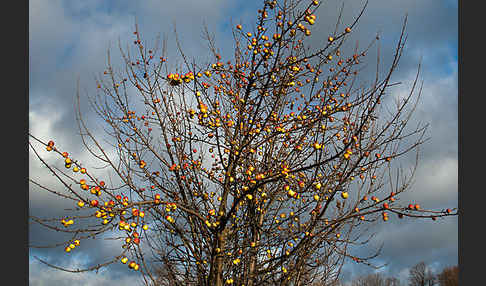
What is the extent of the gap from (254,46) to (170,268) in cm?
334

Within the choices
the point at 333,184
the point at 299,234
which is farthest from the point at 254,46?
the point at 299,234

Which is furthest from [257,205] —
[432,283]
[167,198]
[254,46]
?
[432,283]

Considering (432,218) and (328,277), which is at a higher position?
(432,218)

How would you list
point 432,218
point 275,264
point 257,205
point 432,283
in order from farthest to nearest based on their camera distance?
point 432,283 < point 257,205 < point 275,264 < point 432,218

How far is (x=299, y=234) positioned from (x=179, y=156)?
2.00 meters

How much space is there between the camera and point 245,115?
201 inches

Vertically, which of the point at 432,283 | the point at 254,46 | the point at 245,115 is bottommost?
the point at 432,283

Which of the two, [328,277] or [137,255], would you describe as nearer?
[137,255]

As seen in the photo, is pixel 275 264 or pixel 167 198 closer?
pixel 275 264

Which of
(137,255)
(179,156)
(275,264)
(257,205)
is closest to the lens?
(137,255)

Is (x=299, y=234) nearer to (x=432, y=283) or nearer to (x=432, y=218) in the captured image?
(x=432, y=218)

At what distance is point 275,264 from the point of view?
15.2 feet

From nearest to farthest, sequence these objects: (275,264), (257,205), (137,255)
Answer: (137,255)
(275,264)
(257,205)

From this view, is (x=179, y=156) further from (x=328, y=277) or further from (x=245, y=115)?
(x=328, y=277)
